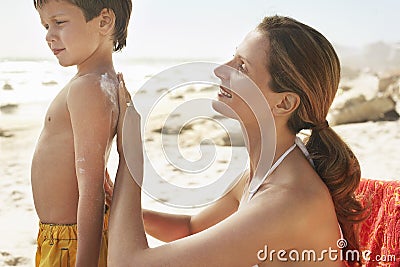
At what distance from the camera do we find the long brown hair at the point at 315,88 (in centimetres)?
129

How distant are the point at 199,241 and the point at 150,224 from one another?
1.44 ft

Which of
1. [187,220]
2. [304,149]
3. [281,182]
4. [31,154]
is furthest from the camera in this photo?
[31,154]

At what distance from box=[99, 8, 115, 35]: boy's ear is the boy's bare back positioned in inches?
4.7

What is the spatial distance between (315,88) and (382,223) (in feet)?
1.38

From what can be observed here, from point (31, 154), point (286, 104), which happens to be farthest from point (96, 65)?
point (31, 154)

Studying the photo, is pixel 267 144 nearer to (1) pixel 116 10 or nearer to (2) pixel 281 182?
(2) pixel 281 182

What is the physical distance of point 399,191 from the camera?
4.80ft

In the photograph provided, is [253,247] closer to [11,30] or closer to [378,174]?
[378,174]

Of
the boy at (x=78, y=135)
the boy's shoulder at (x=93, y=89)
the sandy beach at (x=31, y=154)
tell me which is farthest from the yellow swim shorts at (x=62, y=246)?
the sandy beach at (x=31, y=154)

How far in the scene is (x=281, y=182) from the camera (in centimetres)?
128

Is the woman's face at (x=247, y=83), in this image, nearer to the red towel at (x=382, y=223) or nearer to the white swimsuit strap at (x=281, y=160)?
the white swimsuit strap at (x=281, y=160)

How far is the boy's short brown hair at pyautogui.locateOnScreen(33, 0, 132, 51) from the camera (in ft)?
4.51

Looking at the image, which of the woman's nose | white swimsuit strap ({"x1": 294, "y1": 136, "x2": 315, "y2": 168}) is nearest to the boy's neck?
the woman's nose

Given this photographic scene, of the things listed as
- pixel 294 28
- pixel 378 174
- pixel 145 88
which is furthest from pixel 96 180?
pixel 378 174
